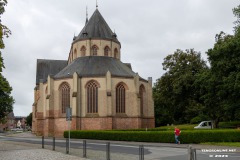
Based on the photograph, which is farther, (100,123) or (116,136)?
(100,123)

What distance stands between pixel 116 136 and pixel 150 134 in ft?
16.3

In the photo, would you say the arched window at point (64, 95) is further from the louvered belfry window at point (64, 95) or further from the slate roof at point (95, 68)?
the slate roof at point (95, 68)

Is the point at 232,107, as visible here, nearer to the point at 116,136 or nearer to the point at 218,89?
the point at 218,89

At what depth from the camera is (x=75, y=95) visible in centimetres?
4481

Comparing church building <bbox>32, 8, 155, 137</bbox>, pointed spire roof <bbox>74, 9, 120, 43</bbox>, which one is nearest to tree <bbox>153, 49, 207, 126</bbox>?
church building <bbox>32, 8, 155, 137</bbox>

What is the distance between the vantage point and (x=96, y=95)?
46.0 meters

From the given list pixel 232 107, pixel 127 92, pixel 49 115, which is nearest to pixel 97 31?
pixel 127 92

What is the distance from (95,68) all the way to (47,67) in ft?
80.5

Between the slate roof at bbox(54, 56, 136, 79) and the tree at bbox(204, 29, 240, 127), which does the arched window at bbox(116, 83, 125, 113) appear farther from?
the tree at bbox(204, 29, 240, 127)

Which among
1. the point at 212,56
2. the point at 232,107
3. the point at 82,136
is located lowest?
the point at 82,136

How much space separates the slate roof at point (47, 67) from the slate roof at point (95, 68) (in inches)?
731

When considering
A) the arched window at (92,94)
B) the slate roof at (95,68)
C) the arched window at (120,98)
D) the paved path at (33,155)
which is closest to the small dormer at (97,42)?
the slate roof at (95,68)

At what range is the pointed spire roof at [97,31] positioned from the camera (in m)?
52.5

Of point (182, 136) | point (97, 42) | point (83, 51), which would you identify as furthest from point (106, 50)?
point (182, 136)
